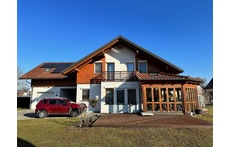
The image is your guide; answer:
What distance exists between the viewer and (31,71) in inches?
878

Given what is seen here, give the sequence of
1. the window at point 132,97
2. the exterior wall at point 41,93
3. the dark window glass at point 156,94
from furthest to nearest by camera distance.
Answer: the exterior wall at point 41,93 → the window at point 132,97 → the dark window glass at point 156,94

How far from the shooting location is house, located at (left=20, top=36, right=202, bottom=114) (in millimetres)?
14203

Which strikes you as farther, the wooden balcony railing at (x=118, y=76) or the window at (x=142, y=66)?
the window at (x=142, y=66)

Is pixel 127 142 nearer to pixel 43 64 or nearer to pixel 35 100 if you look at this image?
pixel 35 100

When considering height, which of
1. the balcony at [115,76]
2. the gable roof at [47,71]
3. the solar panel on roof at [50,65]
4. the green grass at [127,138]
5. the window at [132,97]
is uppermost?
the solar panel on roof at [50,65]

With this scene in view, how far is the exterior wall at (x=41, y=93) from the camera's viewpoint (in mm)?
20494

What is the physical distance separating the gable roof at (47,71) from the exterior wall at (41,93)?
1.53 meters

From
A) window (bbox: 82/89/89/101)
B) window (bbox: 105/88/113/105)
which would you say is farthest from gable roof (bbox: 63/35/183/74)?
window (bbox: 105/88/113/105)

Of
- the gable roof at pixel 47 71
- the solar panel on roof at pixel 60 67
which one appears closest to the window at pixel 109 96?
the gable roof at pixel 47 71

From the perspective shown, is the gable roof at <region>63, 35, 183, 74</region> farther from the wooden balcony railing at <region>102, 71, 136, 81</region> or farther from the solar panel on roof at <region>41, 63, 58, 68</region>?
the solar panel on roof at <region>41, 63, 58, 68</region>

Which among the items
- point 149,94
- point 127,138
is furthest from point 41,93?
point 127,138

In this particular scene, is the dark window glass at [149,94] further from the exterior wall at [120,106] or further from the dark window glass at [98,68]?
the dark window glass at [98,68]

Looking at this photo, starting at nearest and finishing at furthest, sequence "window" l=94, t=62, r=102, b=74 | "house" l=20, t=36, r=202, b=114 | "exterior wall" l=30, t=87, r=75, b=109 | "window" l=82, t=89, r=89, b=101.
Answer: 1. "house" l=20, t=36, r=202, b=114
2. "window" l=82, t=89, r=89, b=101
3. "window" l=94, t=62, r=102, b=74
4. "exterior wall" l=30, t=87, r=75, b=109

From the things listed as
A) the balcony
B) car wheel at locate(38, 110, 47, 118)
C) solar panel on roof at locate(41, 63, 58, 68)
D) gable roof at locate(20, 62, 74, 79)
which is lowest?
car wheel at locate(38, 110, 47, 118)
